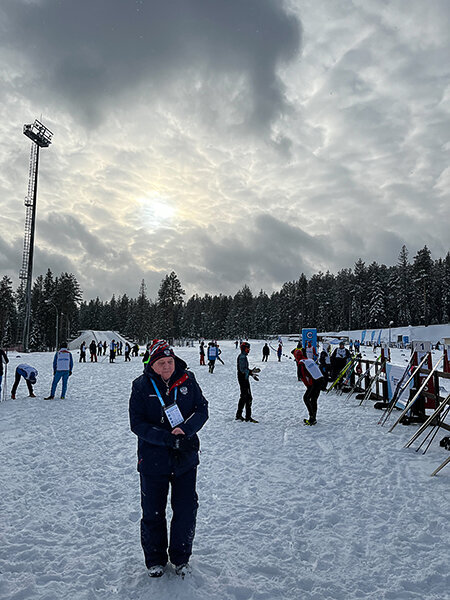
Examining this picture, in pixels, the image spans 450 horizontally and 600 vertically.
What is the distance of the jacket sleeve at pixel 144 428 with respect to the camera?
3.13m

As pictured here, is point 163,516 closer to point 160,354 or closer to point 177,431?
point 177,431

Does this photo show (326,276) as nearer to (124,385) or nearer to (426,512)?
(124,385)

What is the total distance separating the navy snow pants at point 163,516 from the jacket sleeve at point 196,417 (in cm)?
37

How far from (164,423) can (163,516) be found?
0.80 meters

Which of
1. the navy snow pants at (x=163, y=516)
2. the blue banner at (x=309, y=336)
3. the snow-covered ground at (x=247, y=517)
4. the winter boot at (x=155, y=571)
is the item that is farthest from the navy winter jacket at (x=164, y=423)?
the blue banner at (x=309, y=336)

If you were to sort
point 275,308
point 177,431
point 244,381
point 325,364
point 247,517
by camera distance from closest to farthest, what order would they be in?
point 177,431, point 247,517, point 244,381, point 325,364, point 275,308

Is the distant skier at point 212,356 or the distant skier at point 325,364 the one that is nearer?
the distant skier at point 325,364

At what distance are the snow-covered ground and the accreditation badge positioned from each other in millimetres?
1317

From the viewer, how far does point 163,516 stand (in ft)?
10.7

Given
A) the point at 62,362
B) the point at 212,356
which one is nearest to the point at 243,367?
the point at 62,362

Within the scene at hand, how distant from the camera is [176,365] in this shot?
3.44 meters

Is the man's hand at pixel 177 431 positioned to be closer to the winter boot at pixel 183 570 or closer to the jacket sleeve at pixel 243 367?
the winter boot at pixel 183 570

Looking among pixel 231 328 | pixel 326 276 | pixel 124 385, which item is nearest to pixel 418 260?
pixel 326 276

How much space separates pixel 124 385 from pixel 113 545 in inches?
550
